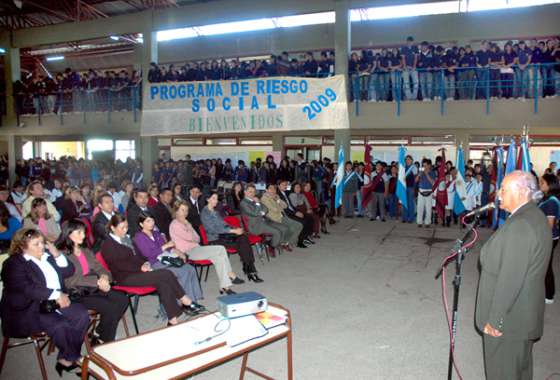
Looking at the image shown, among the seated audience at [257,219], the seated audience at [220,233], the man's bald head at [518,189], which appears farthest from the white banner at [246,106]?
the man's bald head at [518,189]

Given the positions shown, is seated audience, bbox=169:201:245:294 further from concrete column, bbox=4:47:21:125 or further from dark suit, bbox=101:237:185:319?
concrete column, bbox=4:47:21:125

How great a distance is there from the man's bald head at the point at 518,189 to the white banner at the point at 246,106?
849 centimetres

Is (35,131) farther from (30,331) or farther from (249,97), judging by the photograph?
(30,331)

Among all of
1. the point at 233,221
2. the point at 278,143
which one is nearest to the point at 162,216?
the point at 233,221

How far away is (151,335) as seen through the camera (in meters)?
3.07

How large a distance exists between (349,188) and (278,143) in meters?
6.01

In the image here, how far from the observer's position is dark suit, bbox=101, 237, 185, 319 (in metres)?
4.66

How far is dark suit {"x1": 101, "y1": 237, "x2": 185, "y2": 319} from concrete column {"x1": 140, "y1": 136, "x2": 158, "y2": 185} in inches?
443

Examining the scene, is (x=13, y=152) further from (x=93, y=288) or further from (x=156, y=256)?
(x=93, y=288)

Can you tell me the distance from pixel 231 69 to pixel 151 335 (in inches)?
452

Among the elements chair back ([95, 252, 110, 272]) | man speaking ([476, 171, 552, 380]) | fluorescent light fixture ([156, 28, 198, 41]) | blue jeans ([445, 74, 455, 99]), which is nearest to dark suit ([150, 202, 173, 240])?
chair back ([95, 252, 110, 272])

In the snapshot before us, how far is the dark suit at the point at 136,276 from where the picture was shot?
183 inches

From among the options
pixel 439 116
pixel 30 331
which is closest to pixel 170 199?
pixel 30 331

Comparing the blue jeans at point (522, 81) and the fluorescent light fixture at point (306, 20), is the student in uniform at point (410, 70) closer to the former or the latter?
the blue jeans at point (522, 81)
